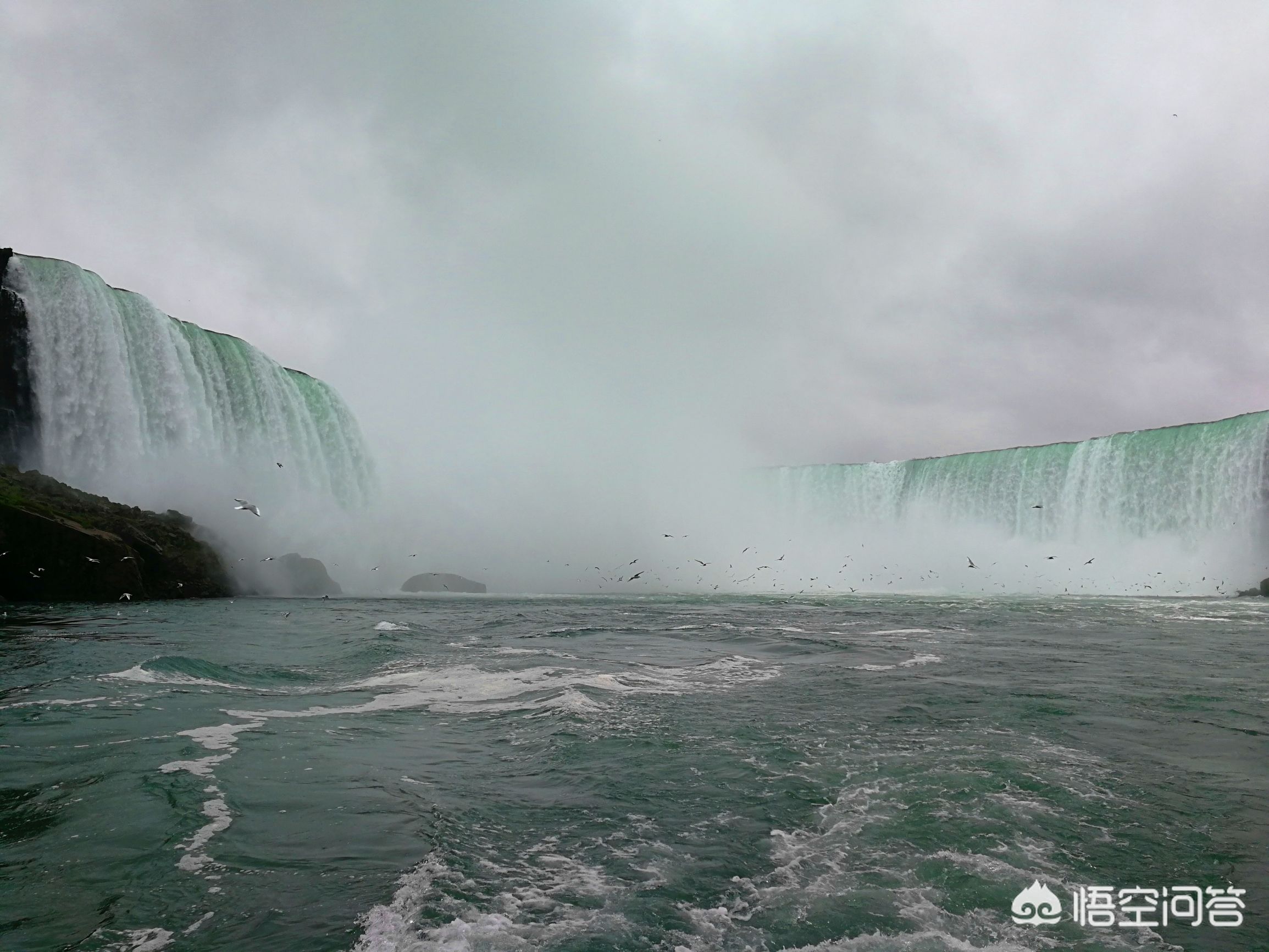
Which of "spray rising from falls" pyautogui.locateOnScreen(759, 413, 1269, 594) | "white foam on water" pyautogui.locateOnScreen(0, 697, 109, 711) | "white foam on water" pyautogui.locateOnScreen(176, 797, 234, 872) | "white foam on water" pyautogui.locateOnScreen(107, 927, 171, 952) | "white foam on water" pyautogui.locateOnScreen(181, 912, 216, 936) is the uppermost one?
"spray rising from falls" pyautogui.locateOnScreen(759, 413, 1269, 594)

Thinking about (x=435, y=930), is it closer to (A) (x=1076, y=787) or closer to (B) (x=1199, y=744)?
(A) (x=1076, y=787)

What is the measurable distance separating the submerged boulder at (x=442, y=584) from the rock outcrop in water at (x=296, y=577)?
10.5 metres

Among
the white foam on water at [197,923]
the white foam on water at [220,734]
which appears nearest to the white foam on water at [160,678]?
the white foam on water at [220,734]

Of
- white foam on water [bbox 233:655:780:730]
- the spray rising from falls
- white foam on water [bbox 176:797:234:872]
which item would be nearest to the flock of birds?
the spray rising from falls

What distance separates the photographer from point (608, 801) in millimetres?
6656

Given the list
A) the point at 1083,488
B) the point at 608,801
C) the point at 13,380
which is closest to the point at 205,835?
the point at 608,801

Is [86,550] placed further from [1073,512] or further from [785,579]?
[1073,512]

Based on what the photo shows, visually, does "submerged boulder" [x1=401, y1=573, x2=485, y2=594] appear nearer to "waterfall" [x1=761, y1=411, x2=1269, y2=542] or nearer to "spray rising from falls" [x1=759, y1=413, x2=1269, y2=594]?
"spray rising from falls" [x1=759, y1=413, x2=1269, y2=594]

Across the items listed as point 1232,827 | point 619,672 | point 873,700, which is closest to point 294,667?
point 619,672

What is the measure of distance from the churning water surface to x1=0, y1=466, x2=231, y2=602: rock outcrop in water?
11.7 meters

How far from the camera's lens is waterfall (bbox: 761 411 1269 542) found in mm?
46000

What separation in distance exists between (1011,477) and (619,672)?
167 ft

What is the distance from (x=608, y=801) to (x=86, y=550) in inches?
961

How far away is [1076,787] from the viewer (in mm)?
6918
